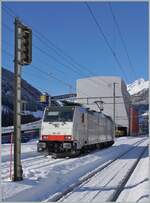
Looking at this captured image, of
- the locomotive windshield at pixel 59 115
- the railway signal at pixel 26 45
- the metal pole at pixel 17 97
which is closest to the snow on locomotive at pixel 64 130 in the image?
the locomotive windshield at pixel 59 115

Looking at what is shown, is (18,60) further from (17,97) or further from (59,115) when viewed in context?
(59,115)

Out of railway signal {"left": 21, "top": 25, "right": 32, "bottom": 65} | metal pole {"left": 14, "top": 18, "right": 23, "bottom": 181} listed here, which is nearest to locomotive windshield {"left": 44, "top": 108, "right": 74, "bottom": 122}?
metal pole {"left": 14, "top": 18, "right": 23, "bottom": 181}

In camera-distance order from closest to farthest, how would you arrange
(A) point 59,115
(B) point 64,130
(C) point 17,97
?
1. (C) point 17,97
2. (B) point 64,130
3. (A) point 59,115

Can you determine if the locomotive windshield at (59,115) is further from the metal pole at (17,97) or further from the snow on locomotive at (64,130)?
the metal pole at (17,97)

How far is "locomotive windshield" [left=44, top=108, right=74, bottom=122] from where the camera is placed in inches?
1016

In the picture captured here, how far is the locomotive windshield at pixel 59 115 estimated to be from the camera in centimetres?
2580

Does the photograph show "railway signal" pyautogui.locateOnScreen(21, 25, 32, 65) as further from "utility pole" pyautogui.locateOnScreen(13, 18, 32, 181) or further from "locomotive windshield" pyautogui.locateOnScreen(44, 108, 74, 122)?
"locomotive windshield" pyautogui.locateOnScreen(44, 108, 74, 122)

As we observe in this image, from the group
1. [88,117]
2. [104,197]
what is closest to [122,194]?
[104,197]

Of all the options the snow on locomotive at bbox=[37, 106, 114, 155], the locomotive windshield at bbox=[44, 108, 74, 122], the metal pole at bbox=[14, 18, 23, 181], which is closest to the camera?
the metal pole at bbox=[14, 18, 23, 181]

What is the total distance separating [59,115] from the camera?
2616cm

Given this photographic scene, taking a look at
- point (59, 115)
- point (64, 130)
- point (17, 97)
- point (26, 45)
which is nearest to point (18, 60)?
point (26, 45)

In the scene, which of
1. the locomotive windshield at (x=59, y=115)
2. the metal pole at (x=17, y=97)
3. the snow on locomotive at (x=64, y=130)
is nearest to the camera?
the metal pole at (x=17, y=97)

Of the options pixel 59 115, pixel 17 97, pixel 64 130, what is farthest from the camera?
pixel 59 115

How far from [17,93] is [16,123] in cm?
85
